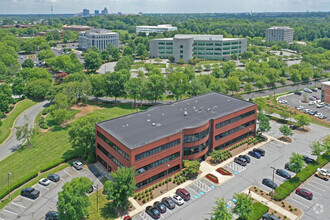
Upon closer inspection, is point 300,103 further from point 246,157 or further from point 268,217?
point 268,217

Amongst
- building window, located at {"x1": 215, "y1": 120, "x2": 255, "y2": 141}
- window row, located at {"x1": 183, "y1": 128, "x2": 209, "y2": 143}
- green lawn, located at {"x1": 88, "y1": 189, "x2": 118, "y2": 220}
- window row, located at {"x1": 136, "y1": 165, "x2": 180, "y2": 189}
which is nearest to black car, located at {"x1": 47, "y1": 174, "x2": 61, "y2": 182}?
green lawn, located at {"x1": 88, "y1": 189, "x2": 118, "y2": 220}

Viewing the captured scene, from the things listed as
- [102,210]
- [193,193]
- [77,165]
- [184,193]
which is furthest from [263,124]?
[102,210]

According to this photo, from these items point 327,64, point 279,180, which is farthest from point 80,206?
point 327,64

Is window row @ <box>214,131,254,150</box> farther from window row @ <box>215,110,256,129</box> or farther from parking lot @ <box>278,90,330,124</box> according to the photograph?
parking lot @ <box>278,90,330,124</box>

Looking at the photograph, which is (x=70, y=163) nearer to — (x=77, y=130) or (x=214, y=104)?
(x=77, y=130)

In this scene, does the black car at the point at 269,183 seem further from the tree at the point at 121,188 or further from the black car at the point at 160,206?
the tree at the point at 121,188
